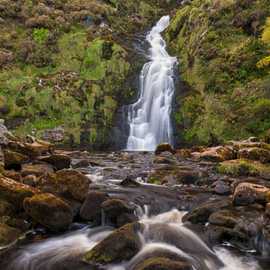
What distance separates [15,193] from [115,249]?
3922mm

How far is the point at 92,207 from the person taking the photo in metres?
12.9

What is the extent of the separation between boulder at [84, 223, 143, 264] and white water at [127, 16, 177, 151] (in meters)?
21.7

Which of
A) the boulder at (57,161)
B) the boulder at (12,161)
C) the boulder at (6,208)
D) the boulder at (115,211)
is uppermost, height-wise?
the boulder at (12,161)

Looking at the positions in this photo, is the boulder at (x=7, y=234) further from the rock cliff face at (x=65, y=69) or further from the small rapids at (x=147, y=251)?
the rock cliff face at (x=65, y=69)

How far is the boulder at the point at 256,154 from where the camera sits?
20.6 metres

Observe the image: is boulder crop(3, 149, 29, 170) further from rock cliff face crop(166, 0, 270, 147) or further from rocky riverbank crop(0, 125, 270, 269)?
rock cliff face crop(166, 0, 270, 147)

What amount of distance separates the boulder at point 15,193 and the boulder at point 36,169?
2.75 metres

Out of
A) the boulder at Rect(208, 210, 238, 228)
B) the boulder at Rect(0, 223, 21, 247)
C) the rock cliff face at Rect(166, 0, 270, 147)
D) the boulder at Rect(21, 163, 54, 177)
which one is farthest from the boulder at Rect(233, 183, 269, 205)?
the rock cliff face at Rect(166, 0, 270, 147)

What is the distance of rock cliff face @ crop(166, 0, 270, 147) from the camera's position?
102 feet

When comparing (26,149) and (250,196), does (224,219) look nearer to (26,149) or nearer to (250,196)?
(250,196)

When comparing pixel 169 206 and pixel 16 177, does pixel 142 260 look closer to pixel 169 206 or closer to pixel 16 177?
pixel 169 206

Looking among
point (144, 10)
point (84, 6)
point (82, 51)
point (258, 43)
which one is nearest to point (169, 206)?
point (258, 43)

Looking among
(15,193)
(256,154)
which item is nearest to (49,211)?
(15,193)

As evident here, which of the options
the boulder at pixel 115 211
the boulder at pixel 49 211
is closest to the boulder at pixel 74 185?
the boulder at pixel 115 211
